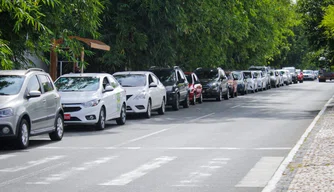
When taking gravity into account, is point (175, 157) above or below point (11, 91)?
below

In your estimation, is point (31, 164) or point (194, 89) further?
point (194, 89)

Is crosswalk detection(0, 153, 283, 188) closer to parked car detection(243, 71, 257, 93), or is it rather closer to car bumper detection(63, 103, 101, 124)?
car bumper detection(63, 103, 101, 124)

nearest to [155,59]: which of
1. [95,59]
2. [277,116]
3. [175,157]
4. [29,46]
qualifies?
[95,59]

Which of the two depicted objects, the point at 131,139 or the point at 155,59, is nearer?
the point at 131,139

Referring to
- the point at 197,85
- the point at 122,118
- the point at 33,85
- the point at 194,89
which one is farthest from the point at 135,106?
the point at 197,85

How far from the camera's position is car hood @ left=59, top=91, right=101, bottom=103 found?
21.6 metres

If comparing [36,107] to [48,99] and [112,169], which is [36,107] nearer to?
[48,99]

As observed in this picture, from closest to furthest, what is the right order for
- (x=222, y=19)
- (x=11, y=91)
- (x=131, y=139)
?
(x=11, y=91)
(x=131, y=139)
(x=222, y=19)

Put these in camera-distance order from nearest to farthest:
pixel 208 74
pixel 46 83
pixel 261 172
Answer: pixel 261 172 < pixel 46 83 < pixel 208 74

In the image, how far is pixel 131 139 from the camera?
61.8 ft

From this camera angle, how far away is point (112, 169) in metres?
13.0

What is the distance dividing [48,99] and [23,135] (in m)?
1.78

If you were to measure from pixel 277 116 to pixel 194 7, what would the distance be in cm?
1184

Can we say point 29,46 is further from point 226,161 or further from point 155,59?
point 155,59
